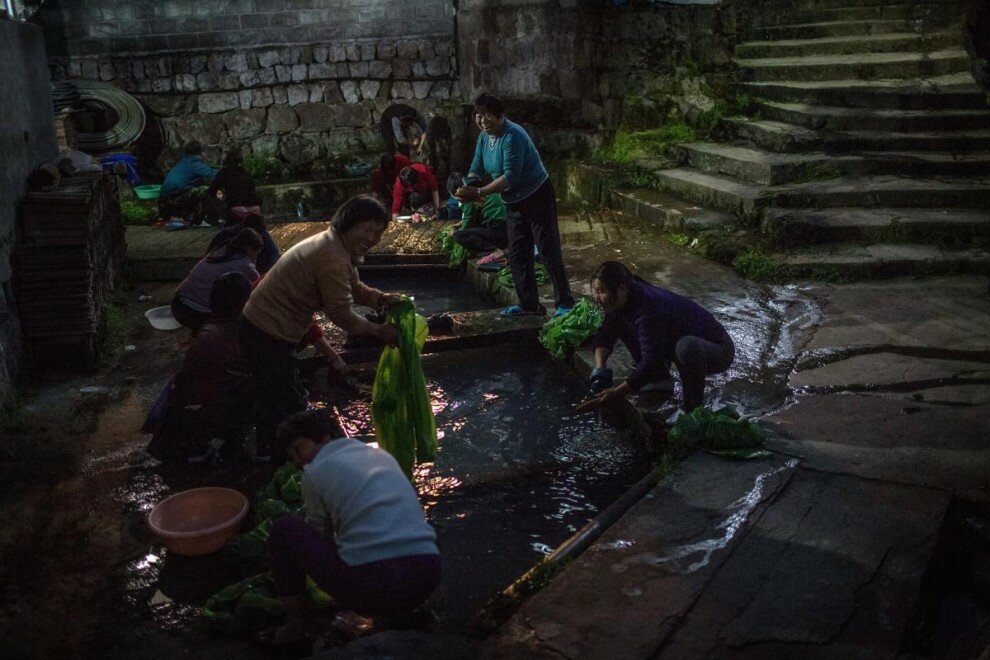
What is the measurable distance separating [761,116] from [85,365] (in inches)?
358

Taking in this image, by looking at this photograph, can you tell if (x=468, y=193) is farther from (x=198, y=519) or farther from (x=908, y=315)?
(x=908, y=315)

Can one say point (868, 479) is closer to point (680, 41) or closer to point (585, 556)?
point (585, 556)

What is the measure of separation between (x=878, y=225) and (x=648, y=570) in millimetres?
6257

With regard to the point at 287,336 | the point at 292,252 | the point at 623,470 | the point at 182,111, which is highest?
the point at 182,111

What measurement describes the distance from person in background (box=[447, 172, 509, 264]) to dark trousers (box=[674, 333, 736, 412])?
3.98 meters

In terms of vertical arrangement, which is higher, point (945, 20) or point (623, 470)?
point (945, 20)

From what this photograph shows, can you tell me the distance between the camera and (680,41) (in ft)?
39.4

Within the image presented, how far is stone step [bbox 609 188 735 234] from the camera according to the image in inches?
372

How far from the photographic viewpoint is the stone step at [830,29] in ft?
38.3

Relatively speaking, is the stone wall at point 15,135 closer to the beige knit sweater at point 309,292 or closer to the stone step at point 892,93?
the beige knit sweater at point 309,292

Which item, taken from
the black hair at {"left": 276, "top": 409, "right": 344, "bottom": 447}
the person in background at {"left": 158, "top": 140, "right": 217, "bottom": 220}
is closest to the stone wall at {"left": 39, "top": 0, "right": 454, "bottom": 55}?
the person in background at {"left": 158, "top": 140, "right": 217, "bottom": 220}

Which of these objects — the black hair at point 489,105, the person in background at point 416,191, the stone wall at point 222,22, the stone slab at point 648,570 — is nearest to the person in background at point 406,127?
the stone wall at point 222,22

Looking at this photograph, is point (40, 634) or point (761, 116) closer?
point (40, 634)

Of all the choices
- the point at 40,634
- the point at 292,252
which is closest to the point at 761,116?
the point at 292,252
